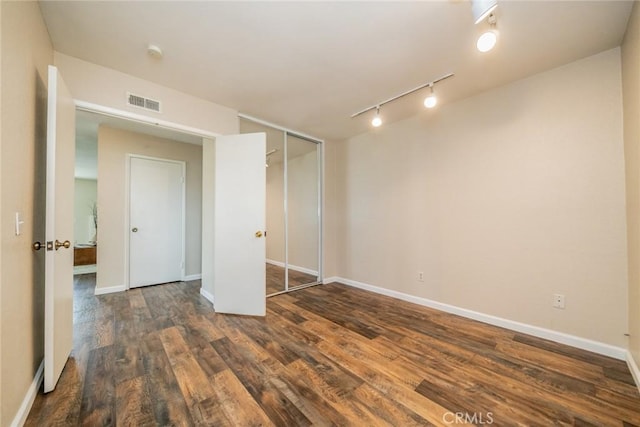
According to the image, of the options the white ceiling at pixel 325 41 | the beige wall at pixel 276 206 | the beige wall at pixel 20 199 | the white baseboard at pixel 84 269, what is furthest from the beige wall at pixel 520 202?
the white baseboard at pixel 84 269

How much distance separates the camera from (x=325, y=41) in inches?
73.6

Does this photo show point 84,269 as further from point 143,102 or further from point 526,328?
point 526,328

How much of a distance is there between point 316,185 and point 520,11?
10.4 feet

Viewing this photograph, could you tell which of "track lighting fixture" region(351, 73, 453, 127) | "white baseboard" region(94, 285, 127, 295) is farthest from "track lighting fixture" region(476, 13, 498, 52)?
"white baseboard" region(94, 285, 127, 295)

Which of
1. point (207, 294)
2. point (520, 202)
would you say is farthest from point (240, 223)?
point (520, 202)

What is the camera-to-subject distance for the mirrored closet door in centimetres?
407

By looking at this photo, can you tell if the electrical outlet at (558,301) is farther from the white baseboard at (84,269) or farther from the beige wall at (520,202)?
the white baseboard at (84,269)

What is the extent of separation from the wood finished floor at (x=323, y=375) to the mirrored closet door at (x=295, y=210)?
161 cm

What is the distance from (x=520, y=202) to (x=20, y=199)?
12.6ft

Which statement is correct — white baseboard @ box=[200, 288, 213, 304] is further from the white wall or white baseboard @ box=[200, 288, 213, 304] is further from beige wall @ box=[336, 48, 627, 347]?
the white wall

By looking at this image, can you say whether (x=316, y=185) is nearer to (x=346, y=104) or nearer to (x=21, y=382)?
(x=346, y=104)

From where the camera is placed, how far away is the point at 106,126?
144 inches

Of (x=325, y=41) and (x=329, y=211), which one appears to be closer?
(x=325, y=41)

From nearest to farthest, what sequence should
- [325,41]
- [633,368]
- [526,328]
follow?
[633,368], [325,41], [526,328]
